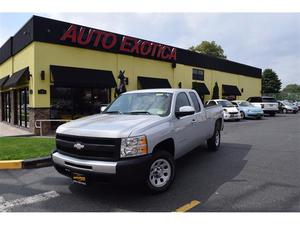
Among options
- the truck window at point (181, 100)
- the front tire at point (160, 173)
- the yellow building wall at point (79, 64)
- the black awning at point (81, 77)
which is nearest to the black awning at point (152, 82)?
the yellow building wall at point (79, 64)

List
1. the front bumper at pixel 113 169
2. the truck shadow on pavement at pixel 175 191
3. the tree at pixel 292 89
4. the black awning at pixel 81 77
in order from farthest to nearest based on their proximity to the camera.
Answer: the tree at pixel 292 89
the black awning at pixel 81 77
the truck shadow on pavement at pixel 175 191
the front bumper at pixel 113 169

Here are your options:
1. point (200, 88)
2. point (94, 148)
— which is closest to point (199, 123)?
point (94, 148)

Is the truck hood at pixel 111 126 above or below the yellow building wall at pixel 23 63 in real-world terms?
below

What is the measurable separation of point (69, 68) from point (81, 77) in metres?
0.81

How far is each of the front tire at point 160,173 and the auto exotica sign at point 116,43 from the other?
11.6m

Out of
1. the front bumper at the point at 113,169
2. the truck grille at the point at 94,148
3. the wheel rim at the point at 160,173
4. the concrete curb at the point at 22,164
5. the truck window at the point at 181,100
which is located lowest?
the concrete curb at the point at 22,164

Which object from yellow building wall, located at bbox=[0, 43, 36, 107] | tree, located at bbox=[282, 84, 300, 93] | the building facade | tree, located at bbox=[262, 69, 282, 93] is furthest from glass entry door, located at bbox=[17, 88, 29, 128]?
tree, located at bbox=[282, 84, 300, 93]

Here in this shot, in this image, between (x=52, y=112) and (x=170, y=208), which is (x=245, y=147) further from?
(x=52, y=112)

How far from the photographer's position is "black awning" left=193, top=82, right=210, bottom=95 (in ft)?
81.1

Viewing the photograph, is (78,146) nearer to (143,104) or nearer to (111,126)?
(111,126)

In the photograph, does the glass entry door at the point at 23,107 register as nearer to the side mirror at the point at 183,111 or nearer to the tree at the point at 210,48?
the side mirror at the point at 183,111

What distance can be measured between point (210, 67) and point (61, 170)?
24867 mm

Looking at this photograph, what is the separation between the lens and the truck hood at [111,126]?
157 inches

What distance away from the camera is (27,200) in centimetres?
430
